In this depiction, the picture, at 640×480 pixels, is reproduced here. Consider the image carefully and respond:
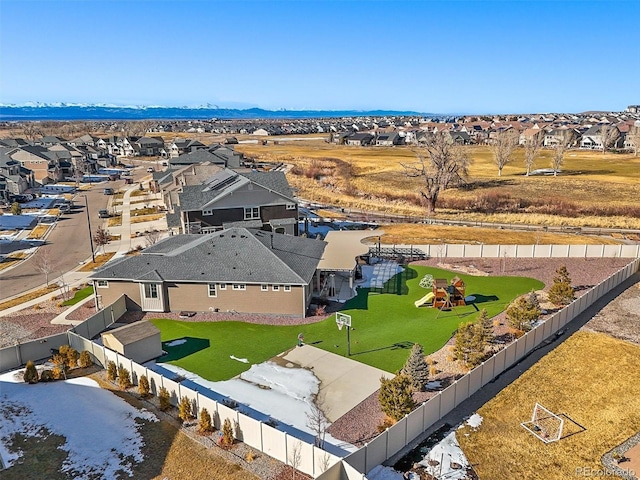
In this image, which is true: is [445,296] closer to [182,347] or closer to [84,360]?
[182,347]

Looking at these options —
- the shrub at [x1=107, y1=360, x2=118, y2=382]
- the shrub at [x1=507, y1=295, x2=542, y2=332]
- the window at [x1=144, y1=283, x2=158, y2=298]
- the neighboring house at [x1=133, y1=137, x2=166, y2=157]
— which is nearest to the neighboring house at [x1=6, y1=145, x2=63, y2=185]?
the neighboring house at [x1=133, y1=137, x2=166, y2=157]

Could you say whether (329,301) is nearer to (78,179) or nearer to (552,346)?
(552,346)

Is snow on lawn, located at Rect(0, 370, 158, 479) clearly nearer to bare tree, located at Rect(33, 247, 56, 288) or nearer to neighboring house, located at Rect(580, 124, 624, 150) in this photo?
bare tree, located at Rect(33, 247, 56, 288)

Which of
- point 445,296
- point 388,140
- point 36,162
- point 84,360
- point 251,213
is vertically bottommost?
point 84,360

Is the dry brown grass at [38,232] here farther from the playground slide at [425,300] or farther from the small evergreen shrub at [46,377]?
the playground slide at [425,300]

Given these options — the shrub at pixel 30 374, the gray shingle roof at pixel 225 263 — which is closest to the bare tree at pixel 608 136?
the gray shingle roof at pixel 225 263

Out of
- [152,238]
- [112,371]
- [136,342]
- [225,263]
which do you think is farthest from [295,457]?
[152,238]

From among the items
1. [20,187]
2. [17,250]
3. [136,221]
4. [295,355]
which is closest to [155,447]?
[295,355]
